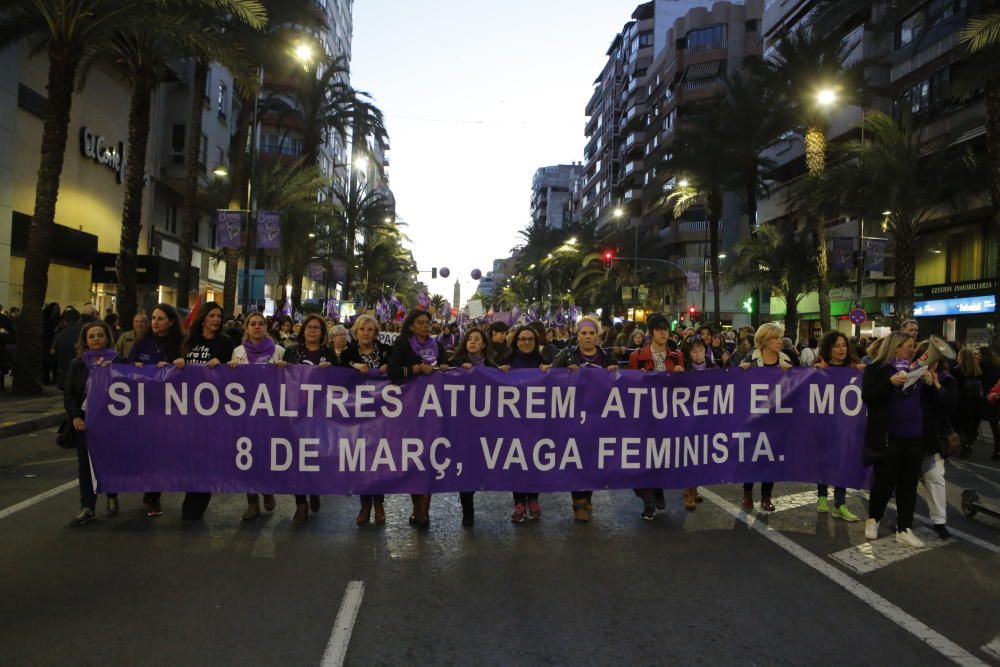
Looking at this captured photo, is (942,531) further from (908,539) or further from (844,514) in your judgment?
(844,514)

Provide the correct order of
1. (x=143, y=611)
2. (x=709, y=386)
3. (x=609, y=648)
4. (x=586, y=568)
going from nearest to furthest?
(x=609, y=648) → (x=143, y=611) → (x=586, y=568) → (x=709, y=386)

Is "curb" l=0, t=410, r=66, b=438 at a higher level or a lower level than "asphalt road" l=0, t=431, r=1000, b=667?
higher

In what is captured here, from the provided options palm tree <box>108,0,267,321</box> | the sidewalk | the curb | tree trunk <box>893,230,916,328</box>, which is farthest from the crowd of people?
tree trunk <box>893,230,916,328</box>

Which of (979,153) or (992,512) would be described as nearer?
(992,512)

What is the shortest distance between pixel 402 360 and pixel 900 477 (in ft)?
13.3

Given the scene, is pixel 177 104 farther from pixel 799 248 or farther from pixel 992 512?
pixel 992 512

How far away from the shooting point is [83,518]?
6695mm

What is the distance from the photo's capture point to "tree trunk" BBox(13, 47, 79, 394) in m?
15.6

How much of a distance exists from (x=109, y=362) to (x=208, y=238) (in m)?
38.2

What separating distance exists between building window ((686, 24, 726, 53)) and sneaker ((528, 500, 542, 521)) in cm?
6356

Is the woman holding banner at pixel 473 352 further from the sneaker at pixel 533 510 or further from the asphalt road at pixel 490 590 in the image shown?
the asphalt road at pixel 490 590

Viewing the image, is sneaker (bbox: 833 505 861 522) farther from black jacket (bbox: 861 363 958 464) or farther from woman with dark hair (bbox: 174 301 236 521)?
woman with dark hair (bbox: 174 301 236 521)

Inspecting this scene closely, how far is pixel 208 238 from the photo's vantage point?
4306cm

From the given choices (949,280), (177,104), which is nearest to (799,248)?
(949,280)
